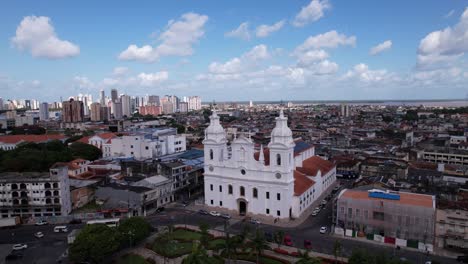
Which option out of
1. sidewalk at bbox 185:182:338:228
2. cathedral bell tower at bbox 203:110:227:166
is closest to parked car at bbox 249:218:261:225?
sidewalk at bbox 185:182:338:228

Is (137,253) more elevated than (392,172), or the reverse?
(392,172)

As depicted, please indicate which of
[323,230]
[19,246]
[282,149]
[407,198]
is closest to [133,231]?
[19,246]

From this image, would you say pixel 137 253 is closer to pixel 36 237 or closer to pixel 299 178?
pixel 36 237

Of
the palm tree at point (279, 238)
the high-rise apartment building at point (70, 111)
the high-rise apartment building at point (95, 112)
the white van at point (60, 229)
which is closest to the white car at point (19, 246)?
Answer: the white van at point (60, 229)

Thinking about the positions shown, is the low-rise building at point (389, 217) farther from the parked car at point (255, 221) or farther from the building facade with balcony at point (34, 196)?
the building facade with balcony at point (34, 196)

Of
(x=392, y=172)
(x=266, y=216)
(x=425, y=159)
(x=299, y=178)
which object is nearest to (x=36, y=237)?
(x=266, y=216)
